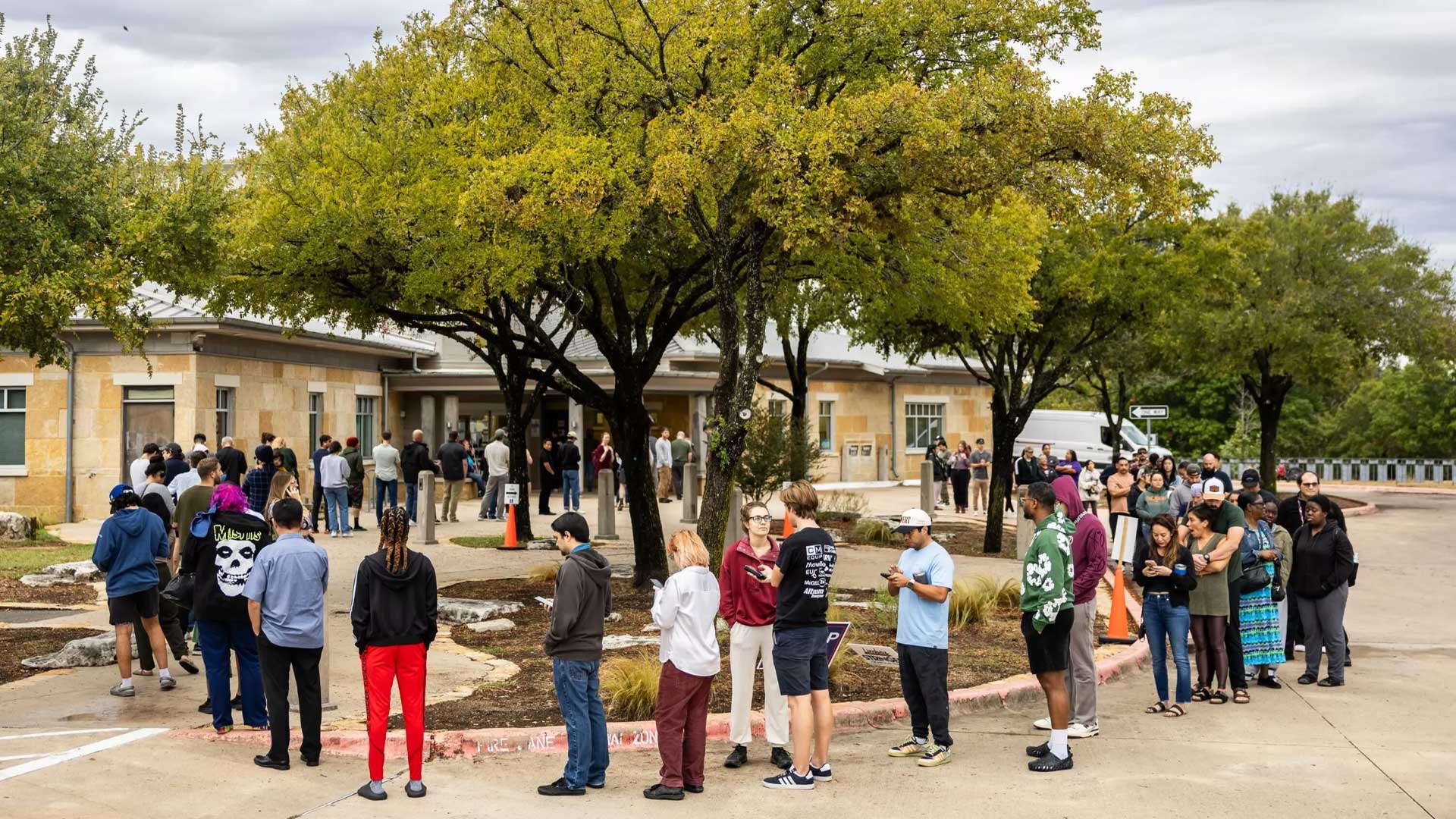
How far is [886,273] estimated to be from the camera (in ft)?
52.0

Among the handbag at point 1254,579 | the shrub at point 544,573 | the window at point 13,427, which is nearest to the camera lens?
the handbag at point 1254,579

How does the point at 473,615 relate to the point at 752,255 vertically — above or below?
below

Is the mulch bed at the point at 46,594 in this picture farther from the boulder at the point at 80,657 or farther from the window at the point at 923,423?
the window at the point at 923,423

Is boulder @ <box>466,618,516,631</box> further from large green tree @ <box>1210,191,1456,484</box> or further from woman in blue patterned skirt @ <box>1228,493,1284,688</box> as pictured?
large green tree @ <box>1210,191,1456,484</box>

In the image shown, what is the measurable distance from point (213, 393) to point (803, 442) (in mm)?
11277

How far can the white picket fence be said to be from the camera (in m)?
51.8

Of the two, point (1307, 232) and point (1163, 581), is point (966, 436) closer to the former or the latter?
point (1307, 232)

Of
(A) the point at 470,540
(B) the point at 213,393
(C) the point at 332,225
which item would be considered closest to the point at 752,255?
(C) the point at 332,225

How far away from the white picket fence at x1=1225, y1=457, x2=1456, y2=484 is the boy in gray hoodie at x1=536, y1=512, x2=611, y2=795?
47637mm

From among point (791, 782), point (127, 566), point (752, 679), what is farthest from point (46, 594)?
point (791, 782)

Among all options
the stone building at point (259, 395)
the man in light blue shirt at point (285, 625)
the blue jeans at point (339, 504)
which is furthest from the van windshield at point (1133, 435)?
the man in light blue shirt at point (285, 625)

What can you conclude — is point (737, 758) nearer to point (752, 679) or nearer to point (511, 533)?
point (752, 679)

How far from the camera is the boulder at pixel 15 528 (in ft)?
68.3

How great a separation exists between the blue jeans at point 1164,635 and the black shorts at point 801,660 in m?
3.36
